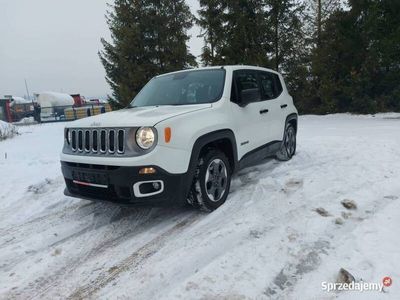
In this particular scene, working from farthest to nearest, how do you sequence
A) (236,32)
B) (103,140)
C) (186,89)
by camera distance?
(236,32), (186,89), (103,140)

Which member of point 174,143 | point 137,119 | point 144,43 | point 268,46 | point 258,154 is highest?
point 144,43

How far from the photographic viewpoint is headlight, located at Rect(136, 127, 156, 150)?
327cm

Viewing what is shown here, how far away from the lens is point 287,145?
20.4ft

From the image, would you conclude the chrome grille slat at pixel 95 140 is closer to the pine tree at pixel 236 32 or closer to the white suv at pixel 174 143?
the white suv at pixel 174 143

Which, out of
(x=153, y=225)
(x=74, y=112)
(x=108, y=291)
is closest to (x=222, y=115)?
(x=153, y=225)

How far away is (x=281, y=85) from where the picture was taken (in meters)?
6.10

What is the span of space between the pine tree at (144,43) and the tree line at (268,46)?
50mm

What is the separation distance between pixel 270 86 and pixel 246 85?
1024 mm

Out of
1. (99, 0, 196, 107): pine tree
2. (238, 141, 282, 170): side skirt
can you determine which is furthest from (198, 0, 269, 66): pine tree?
(238, 141, 282, 170): side skirt

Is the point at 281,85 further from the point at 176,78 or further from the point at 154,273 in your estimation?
the point at 154,273

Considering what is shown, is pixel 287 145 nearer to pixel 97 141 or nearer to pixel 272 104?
pixel 272 104

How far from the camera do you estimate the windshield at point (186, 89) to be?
4.34m

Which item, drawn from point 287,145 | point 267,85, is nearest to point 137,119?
point 267,85

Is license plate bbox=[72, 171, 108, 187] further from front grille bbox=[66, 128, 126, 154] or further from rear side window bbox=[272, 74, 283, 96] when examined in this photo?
rear side window bbox=[272, 74, 283, 96]
